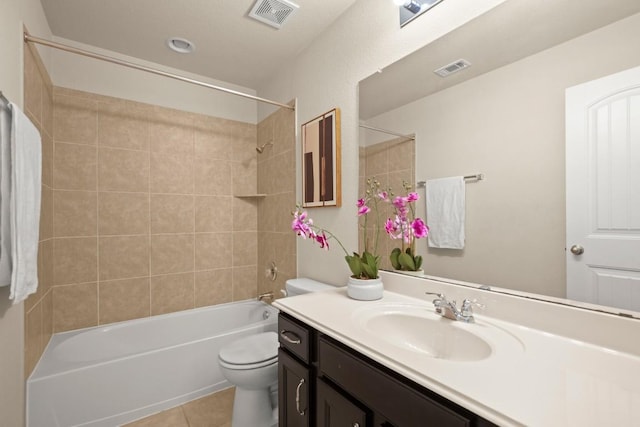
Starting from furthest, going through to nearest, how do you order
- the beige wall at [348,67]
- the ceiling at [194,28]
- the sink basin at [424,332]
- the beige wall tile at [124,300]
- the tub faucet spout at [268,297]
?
1. the tub faucet spout at [268,297]
2. the beige wall tile at [124,300]
3. the ceiling at [194,28]
4. the beige wall at [348,67]
5. the sink basin at [424,332]

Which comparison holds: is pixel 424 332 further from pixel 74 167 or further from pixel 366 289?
pixel 74 167

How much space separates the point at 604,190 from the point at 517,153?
25cm

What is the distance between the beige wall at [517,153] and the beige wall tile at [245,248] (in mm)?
1946

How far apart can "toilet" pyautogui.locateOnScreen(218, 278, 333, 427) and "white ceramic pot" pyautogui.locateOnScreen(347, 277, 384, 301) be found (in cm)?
68

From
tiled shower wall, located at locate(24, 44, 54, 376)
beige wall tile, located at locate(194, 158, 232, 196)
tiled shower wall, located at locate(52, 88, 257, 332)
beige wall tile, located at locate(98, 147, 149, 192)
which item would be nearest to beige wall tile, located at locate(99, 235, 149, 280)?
tiled shower wall, located at locate(52, 88, 257, 332)

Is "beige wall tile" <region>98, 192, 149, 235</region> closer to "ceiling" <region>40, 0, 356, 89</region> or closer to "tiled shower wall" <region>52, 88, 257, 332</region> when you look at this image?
"tiled shower wall" <region>52, 88, 257, 332</region>

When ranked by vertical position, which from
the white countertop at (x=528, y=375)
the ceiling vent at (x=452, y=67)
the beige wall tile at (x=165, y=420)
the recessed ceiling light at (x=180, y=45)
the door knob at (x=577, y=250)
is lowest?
the beige wall tile at (x=165, y=420)

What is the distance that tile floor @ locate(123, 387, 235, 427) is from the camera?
65.2 inches

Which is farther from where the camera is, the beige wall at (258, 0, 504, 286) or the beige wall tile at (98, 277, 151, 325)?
the beige wall tile at (98, 277, 151, 325)

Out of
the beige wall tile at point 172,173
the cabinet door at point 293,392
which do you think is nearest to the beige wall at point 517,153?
the cabinet door at point 293,392

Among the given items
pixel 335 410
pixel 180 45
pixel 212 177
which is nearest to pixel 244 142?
pixel 212 177

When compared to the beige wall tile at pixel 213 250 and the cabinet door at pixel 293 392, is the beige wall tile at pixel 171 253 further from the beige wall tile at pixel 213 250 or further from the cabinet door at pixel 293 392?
the cabinet door at pixel 293 392

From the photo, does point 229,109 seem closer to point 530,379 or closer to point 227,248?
point 227,248

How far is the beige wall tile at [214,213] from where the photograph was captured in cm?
248
